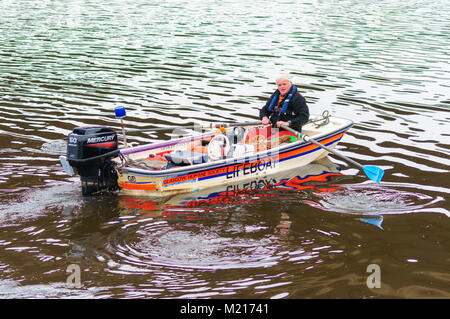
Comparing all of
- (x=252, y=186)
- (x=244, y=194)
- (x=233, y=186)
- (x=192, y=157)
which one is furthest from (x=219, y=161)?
(x=252, y=186)

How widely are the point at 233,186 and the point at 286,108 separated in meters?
2.10

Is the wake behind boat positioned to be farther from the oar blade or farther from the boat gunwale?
the oar blade

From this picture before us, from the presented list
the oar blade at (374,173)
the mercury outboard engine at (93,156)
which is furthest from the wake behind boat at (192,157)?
the oar blade at (374,173)

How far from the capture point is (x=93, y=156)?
342 inches

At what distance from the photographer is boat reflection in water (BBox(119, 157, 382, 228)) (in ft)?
28.7

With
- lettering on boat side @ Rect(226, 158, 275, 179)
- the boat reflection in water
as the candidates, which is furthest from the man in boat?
the boat reflection in water

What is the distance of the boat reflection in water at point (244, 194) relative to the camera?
874cm

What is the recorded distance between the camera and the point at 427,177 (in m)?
10.2

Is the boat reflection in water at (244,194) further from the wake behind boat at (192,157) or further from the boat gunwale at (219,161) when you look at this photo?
the boat gunwale at (219,161)

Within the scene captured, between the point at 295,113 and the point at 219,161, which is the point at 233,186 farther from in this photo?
the point at 295,113

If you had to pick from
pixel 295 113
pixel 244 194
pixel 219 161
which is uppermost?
pixel 295 113
